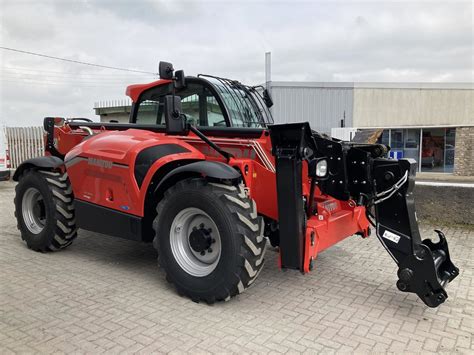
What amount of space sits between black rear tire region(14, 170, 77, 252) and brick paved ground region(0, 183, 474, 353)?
0.87ft

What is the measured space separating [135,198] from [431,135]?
19822mm

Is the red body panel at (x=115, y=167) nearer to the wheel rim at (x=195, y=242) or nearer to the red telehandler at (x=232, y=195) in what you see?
the red telehandler at (x=232, y=195)

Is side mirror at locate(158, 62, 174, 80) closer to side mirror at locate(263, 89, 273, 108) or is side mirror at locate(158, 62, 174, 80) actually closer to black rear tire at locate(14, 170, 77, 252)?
side mirror at locate(263, 89, 273, 108)

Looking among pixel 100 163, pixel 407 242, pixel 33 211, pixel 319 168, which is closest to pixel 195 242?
pixel 319 168

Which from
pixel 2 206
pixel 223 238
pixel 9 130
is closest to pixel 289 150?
pixel 223 238

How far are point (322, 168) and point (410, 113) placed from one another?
18894 mm

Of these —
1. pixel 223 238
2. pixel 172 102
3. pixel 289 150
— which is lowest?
pixel 223 238

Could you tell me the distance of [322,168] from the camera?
13.1 ft

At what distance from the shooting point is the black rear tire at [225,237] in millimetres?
3754

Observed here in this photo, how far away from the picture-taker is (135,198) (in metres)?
4.48

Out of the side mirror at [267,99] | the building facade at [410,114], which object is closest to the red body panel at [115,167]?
the side mirror at [267,99]

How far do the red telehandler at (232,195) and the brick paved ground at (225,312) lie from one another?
293mm

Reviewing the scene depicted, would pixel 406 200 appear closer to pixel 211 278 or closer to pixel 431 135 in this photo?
pixel 211 278

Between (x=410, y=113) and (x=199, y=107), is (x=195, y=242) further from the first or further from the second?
(x=410, y=113)
